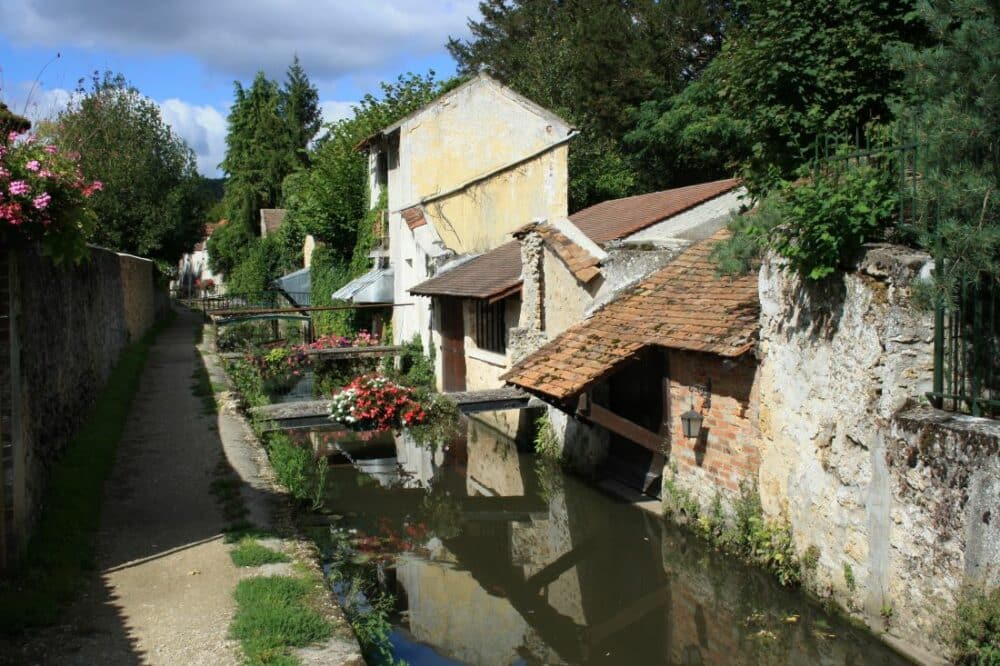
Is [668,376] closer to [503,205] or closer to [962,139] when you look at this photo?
[962,139]

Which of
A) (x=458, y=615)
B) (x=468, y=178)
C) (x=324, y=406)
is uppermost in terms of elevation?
(x=468, y=178)

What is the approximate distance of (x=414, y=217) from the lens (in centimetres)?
2344

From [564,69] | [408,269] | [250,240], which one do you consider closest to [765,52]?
[408,269]

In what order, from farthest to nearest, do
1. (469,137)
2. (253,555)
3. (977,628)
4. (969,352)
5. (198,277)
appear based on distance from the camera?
(198,277) → (469,137) → (253,555) → (969,352) → (977,628)

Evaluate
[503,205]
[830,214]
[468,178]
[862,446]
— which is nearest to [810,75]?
[830,214]

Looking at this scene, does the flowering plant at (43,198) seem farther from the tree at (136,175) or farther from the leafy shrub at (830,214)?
the tree at (136,175)

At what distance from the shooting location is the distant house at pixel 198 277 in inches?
2605

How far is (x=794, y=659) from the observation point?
25.2 feet

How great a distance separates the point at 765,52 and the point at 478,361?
37.9 feet

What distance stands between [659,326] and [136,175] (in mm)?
29782

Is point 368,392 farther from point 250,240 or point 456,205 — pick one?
point 250,240

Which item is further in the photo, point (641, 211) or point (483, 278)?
point (483, 278)

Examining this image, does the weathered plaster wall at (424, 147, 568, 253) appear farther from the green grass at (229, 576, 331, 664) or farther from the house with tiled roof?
the green grass at (229, 576, 331, 664)

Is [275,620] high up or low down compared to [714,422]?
down
